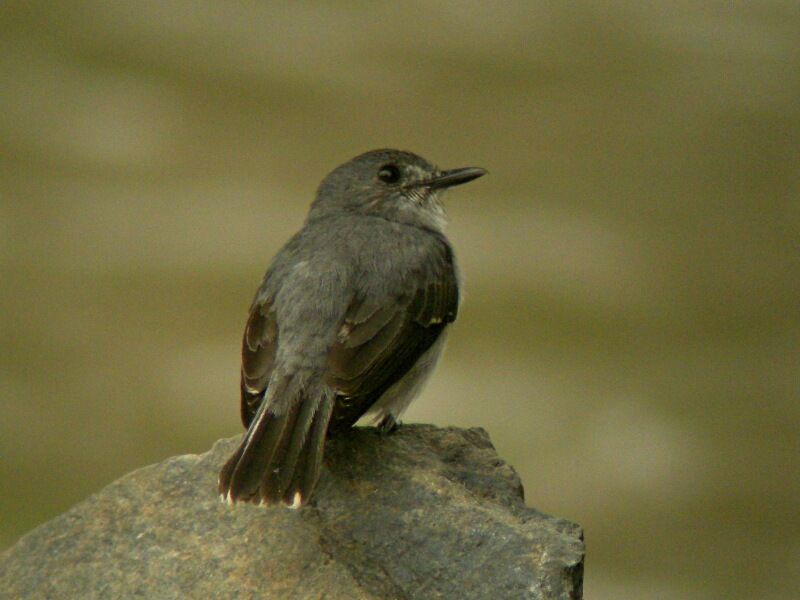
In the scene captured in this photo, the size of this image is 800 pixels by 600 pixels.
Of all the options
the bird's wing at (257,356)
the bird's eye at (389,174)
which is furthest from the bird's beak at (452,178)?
the bird's wing at (257,356)

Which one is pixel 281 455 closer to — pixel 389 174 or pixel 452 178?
pixel 389 174

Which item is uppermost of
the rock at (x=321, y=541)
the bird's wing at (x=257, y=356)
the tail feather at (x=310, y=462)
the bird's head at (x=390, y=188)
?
the bird's head at (x=390, y=188)

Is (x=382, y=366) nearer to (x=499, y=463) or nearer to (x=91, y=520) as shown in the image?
(x=499, y=463)

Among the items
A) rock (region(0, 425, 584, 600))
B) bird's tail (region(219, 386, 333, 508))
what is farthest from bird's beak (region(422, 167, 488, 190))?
bird's tail (region(219, 386, 333, 508))

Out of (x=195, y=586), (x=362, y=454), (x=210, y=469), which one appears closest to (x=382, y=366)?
(x=362, y=454)

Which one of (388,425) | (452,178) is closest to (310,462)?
(388,425)

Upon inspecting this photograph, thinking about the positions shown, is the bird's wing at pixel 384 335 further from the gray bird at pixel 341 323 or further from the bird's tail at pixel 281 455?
the bird's tail at pixel 281 455

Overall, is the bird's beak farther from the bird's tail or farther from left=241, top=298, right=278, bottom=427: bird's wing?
the bird's tail

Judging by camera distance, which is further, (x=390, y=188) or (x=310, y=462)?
(x=390, y=188)
